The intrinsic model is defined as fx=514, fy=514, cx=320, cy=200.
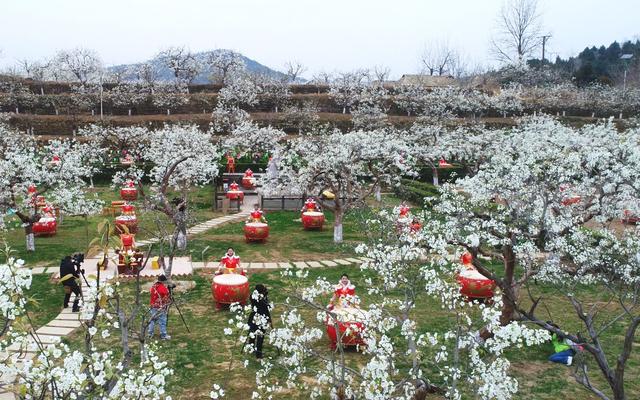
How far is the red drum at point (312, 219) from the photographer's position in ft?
75.4

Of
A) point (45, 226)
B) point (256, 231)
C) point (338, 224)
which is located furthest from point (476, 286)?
point (45, 226)

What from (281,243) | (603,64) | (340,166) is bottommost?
(281,243)

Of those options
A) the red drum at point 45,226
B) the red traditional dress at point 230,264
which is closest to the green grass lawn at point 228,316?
the red drum at point 45,226

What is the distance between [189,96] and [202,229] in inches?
1387

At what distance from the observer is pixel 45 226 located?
2095cm

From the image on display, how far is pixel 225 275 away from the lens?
13742mm

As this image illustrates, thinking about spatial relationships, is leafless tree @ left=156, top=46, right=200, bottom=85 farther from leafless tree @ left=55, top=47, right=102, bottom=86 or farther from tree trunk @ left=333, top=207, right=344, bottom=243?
tree trunk @ left=333, top=207, right=344, bottom=243

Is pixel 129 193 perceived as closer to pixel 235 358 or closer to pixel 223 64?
pixel 235 358

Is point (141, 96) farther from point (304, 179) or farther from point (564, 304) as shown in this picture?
point (564, 304)

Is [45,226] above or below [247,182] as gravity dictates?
below

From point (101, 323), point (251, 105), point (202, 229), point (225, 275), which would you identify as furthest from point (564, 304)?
point (251, 105)

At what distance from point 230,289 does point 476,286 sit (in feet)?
21.3

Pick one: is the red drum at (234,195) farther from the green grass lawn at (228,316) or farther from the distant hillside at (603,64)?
the distant hillside at (603,64)

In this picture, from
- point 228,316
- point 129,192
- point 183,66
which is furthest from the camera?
point 183,66
